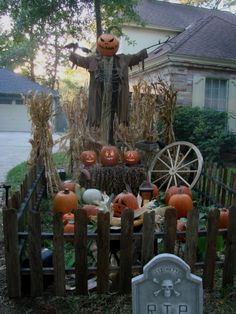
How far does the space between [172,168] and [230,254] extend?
2930mm

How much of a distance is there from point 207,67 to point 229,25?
13.3ft

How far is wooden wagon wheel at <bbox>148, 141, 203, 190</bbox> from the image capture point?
18.7ft

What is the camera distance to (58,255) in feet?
8.71

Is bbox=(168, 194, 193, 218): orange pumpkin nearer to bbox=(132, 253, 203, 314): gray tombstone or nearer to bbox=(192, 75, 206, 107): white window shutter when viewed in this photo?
bbox=(132, 253, 203, 314): gray tombstone

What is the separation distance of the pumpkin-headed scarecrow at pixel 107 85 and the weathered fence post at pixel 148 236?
3729 mm

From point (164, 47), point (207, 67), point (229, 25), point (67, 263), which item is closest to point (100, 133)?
point (67, 263)

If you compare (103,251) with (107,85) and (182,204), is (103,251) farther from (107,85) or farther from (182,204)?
(107,85)

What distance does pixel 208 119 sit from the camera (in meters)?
10.8

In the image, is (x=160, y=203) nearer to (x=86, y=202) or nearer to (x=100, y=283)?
(x=86, y=202)

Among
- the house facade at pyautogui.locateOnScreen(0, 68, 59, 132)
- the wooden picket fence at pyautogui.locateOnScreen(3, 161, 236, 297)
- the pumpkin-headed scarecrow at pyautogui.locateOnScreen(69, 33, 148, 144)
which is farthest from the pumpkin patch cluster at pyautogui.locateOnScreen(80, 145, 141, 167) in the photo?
the house facade at pyautogui.locateOnScreen(0, 68, 59, 132)

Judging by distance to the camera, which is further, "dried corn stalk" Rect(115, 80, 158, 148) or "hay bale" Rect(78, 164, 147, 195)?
"dried corn stalk" Rect(115, 80, 158, 148)

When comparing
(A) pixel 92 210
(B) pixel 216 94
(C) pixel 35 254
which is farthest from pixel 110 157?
(B) pixel 216 94

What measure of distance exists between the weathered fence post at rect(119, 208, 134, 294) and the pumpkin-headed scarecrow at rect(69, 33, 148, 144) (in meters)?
3.74

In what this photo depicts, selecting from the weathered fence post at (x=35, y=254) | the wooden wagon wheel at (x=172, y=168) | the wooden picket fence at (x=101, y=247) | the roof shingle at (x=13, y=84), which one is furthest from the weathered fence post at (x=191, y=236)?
the roof shingle at (x=13, y=84)
